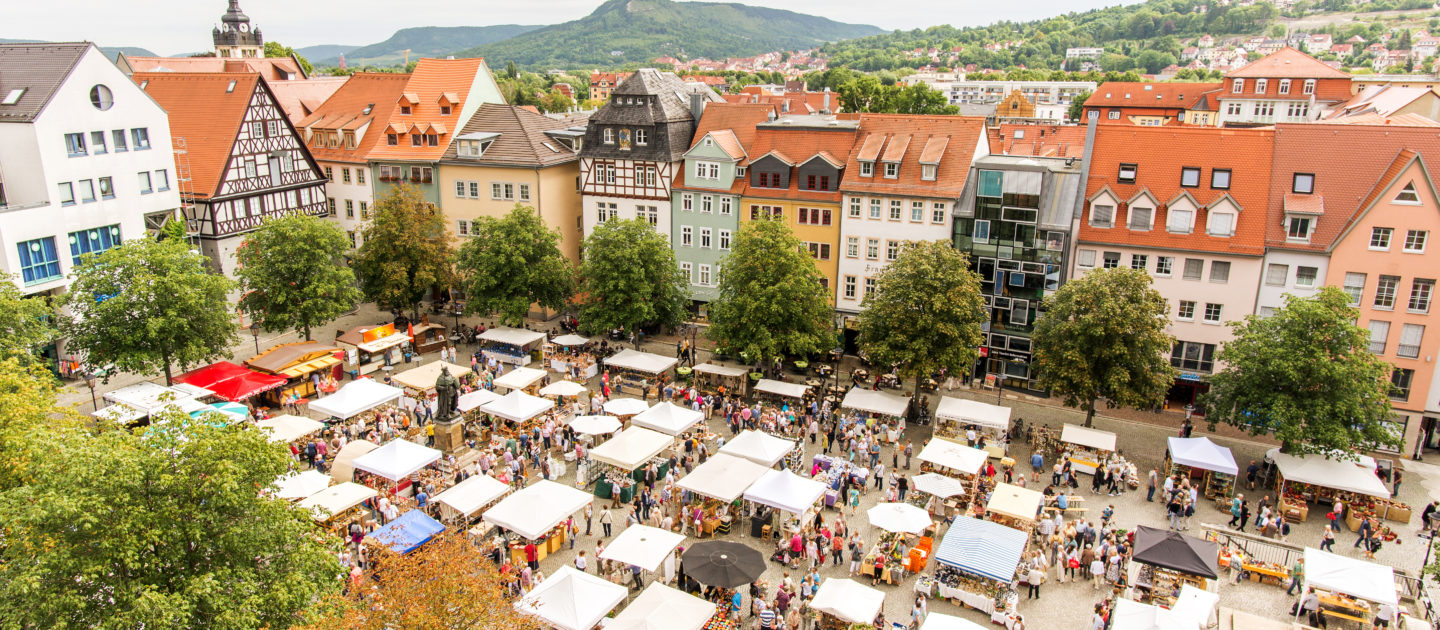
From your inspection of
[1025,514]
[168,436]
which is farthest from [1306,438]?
[168,436]

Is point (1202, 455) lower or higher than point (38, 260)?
lower

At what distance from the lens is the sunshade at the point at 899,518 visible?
26359mm

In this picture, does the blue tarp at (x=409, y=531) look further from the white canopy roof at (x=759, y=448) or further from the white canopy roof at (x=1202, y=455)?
the white canopy roof at (x=1202, y=455)

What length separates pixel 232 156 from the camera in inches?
1954

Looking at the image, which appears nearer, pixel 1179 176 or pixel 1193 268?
pixel 1193 268

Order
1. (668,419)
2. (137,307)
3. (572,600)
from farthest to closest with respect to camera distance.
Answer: (137,307) → (668,419) → (572,600)

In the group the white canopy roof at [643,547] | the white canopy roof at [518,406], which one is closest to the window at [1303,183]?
the white canopy roof at [643,547]

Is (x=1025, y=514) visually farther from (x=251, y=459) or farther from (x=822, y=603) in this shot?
(x=251, y=459)

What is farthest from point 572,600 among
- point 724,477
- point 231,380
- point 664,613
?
point 231,380

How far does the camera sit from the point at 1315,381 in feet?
101

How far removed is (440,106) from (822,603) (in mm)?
45669

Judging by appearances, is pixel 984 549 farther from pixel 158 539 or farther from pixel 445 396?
pixel 445 396

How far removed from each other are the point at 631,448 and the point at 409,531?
8.43 m

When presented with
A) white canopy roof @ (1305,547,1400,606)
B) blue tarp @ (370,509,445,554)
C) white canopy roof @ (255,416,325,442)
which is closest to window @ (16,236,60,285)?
white canopy roof @ (255,416,325,442)
